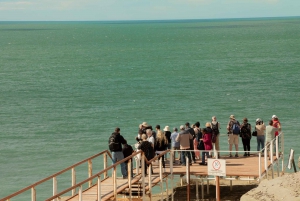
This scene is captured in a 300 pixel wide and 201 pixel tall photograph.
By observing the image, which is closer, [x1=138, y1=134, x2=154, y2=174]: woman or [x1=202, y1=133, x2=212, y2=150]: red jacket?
[x1=138, y1=134, x2=154, y2=174]: woman

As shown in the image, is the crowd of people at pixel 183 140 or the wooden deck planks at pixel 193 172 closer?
the wooden deck planks at pixel 193 172

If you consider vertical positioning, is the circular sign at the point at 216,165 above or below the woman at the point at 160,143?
below

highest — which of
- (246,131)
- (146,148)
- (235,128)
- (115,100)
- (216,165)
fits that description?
(115,100)

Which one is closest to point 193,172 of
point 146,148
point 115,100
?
point 146,148

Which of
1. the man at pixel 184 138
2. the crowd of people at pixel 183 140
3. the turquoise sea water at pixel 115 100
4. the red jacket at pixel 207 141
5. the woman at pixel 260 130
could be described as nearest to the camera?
the crowd of people at pixel 183 140

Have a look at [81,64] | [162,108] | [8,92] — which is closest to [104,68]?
[81,64]

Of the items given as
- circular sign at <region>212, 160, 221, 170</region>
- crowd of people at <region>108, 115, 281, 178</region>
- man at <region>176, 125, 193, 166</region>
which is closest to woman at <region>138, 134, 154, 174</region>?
crowd of people at <region>108, 115, 281, 178</region>

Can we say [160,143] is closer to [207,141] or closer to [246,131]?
[207,141]

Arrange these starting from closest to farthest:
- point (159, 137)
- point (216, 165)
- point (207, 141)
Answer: point (216, 165)
point (159, 137)
point (207, 141)

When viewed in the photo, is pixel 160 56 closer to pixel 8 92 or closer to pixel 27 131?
pixel 8 92

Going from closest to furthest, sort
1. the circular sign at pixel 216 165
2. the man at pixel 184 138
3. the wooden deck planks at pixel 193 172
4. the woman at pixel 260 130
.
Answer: the circular sign at pixel 216 165
the wooden deck planks at pixel 193 172
the man at pixel 184 138
the woman at pixel 260 130

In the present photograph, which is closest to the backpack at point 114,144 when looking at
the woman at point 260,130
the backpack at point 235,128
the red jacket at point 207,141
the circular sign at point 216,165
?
the circular sign at point 216,165

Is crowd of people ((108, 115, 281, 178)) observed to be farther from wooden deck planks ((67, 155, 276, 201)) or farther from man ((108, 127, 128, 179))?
wooden deck planks ((67, 155, 276, 201))

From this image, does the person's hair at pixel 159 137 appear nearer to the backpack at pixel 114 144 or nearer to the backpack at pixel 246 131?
the backpack at pixel 114 144
